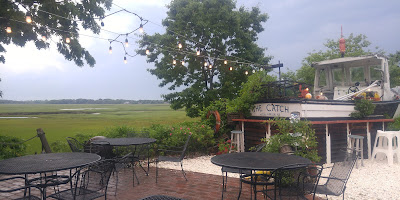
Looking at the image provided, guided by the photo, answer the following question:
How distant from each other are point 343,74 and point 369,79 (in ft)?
2.81

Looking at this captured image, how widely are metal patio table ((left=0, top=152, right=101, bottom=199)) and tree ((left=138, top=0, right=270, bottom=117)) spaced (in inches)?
412

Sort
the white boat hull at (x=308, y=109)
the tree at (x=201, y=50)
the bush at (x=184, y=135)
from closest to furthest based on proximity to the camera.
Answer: the white boat hull at (x=308, y=109), the bush at (x=184, y=135), the tree at (x=201, y=50)

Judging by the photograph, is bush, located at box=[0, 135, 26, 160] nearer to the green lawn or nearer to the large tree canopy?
the green lawn

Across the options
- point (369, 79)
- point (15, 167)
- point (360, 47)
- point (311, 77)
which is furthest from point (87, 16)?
point (360, 47)

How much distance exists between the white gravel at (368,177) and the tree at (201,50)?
6.58 metres

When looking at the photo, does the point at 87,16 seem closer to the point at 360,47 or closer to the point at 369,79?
the point at 369,79

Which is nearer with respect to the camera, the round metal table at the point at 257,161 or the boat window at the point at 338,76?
the round metal table at the point at 257,161

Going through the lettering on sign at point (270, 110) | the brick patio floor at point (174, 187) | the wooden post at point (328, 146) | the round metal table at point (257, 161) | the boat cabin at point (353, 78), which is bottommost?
the brick patio floor at point (174, 187)

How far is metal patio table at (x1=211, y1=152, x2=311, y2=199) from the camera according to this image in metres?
3.73

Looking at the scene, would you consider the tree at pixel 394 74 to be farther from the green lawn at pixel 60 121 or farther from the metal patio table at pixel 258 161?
the metal patio table at pixel 258 161

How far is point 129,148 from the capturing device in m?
7.97

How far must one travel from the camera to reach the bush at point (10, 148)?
7125 millimetres

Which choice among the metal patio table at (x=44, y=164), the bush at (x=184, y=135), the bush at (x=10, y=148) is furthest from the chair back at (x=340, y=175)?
the bush at (x=10, y=148)

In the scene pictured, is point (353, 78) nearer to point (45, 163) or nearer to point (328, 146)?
point (328, 146)
